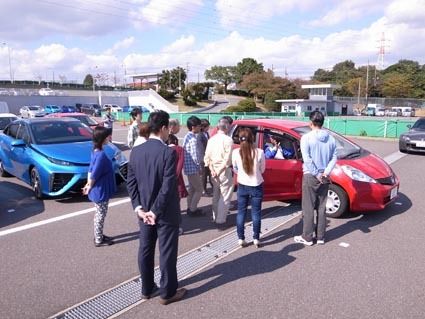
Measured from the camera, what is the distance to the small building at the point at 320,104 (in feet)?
185

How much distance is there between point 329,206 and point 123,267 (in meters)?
3.38

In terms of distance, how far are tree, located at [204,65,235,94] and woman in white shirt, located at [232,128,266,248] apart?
7923 centimetres

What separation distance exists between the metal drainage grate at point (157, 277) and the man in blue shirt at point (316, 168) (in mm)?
774

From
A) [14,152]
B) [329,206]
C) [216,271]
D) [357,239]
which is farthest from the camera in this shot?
[14,152]

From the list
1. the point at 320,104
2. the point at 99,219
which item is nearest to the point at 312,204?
the point at 99,219

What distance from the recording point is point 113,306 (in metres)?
3.14

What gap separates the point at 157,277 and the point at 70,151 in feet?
12.9

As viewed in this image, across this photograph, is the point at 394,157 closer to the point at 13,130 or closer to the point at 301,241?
the point at 301,241

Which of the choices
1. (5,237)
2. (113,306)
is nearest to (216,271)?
(113,306)

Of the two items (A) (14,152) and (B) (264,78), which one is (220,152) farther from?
(B) (264,78)

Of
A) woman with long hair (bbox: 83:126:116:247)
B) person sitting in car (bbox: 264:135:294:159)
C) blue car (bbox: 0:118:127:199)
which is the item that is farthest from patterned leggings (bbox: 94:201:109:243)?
person sitting in car (bbox: 264:135:294:159)

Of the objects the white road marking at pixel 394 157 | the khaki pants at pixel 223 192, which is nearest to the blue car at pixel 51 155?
the khaki pants at pixel 223 192

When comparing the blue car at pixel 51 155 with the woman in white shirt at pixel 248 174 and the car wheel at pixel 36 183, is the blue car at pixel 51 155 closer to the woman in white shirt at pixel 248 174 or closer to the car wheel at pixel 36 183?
the car wheel at pixel 36 183

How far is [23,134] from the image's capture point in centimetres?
740
